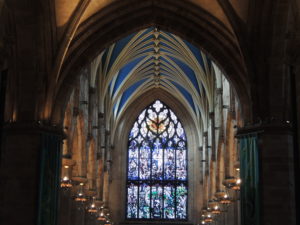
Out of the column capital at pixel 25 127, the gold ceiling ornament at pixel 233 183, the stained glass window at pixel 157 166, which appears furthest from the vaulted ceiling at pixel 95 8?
the stained glass window at pixel 157 166

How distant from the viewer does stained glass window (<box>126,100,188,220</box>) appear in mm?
42906

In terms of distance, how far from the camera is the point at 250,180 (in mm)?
20828

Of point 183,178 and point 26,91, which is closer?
point 26,91

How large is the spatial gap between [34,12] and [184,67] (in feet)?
60.0

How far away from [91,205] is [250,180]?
1377 cm

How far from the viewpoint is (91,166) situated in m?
34.1

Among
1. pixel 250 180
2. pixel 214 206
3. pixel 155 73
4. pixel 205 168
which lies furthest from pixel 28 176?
pixel 155 73

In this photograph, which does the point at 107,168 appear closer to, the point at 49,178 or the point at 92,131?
the point at 92,131

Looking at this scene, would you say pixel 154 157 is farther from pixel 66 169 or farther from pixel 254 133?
pixel 254 133

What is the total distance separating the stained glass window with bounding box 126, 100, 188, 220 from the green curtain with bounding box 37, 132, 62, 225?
2187 cm

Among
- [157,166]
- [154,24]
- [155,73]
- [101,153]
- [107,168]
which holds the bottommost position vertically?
[107,168]

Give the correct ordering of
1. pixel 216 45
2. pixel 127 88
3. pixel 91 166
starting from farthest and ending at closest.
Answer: pixel 127 88, pixel 91 166, pixel 216 45

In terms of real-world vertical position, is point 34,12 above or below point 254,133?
above

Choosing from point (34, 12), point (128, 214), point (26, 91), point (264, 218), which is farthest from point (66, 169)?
point (128, 214)
